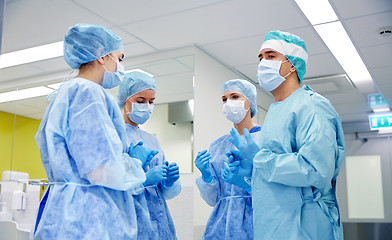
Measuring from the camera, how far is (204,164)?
7.70 ft

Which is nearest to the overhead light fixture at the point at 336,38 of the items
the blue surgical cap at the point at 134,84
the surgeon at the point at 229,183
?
the surgeon at the point at 229,183

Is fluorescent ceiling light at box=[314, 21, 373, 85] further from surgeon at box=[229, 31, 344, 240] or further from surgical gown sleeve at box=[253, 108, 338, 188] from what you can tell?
surgical gown sleeve at box=[253, 108, 338, 188]

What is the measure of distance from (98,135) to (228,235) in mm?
1095

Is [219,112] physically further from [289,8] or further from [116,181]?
[116,181]

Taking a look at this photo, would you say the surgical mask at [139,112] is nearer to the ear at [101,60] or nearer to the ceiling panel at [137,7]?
the ear at [101,60]

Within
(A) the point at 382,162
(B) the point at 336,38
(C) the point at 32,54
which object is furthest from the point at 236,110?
(A) the point at 382,162

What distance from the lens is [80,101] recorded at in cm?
156

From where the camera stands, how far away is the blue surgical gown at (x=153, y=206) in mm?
2064

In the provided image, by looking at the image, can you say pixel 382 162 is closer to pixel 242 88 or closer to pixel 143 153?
pixel 242 88

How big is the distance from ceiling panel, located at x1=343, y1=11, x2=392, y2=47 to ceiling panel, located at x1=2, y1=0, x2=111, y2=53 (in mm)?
2124

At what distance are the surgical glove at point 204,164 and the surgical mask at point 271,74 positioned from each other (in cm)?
59

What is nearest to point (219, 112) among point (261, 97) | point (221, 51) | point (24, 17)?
point (221, 51)

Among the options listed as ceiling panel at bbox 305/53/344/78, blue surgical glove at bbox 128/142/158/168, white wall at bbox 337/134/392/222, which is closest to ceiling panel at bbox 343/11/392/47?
ceiling panel at bbox 305/53/344/78

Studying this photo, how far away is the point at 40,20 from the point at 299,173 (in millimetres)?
2696
